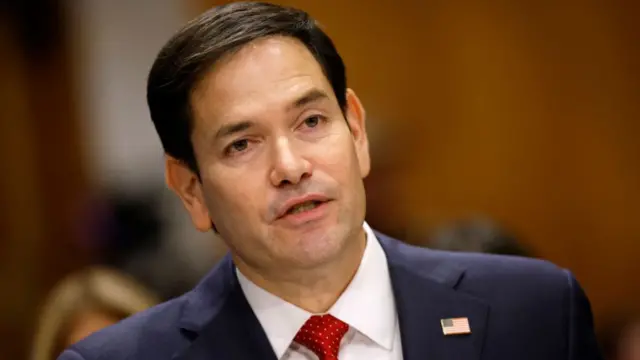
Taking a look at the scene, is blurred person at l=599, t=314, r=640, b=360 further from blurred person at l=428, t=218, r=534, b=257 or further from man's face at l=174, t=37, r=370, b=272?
man's face at l=174, t=37, r=370, b=272

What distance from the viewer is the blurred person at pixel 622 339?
3383mm

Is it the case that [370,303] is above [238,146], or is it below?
below

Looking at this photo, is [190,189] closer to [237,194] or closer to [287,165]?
[237,194]

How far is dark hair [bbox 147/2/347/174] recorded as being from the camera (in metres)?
1.93

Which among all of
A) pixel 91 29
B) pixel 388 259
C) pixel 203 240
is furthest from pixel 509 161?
pixel 388 259

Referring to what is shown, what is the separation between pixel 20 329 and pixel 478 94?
8.63 ft

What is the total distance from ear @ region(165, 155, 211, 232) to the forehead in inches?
6.3

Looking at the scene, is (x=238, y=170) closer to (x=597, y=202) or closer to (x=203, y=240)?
(x=597, y=202)

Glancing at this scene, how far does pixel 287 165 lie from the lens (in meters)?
1.86

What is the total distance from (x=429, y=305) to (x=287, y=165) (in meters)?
0.43

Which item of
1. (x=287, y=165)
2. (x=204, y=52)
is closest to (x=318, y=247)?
(x=287, y=165)

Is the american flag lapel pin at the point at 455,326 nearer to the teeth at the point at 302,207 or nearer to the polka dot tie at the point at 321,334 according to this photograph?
the polka dot tie at the point at 321,334

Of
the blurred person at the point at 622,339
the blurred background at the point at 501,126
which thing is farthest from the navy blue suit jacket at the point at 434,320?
the blurred background at the point at 501,126

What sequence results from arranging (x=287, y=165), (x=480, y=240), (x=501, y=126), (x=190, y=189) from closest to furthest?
(x=287, y=165), (x=190, y=189), (x=480, y=240), (x=501, y=126)
